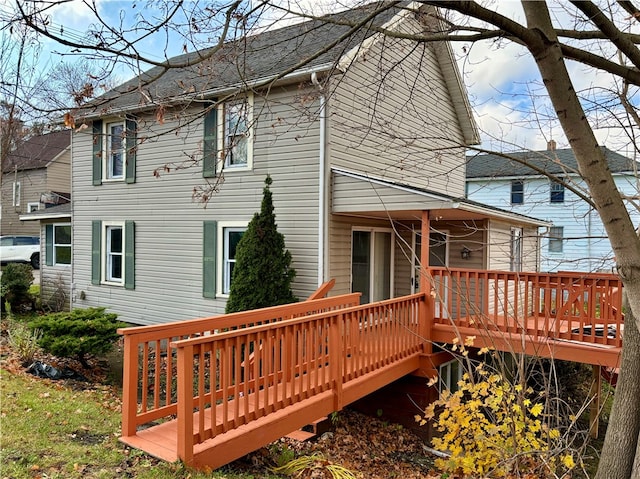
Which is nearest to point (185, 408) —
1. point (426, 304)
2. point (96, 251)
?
point (426, 304)

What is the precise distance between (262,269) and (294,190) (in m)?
1.71

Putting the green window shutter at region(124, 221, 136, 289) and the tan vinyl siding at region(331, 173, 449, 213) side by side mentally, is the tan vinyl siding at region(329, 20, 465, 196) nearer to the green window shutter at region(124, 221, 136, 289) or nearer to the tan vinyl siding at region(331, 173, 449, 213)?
the tan vinyl siding at region(331, 173, 449, 213)

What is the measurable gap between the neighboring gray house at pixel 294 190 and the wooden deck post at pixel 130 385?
3.97 meters

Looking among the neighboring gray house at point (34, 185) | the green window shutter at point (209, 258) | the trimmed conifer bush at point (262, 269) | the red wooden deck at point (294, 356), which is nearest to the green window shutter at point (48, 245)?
the green window shutter at point (209, 258)

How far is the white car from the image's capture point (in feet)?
72.1

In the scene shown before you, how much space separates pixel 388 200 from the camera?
299 inches

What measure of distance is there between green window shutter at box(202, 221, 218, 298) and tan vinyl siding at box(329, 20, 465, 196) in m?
3.12

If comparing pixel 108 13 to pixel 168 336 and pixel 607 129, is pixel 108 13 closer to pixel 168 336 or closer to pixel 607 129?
pixel 168 336

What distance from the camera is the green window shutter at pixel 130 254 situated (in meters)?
11.3

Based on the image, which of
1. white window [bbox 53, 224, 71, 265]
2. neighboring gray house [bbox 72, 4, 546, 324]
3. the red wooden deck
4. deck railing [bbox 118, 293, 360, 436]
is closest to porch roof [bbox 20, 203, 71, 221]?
white window [bbox 53, 224, 71, 265]

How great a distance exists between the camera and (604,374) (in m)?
9.27

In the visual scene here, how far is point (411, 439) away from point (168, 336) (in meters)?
4.61

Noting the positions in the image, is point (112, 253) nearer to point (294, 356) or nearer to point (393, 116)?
point (393, 116)

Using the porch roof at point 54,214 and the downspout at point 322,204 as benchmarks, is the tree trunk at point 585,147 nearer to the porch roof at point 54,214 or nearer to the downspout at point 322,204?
the downspout at point 322,204
